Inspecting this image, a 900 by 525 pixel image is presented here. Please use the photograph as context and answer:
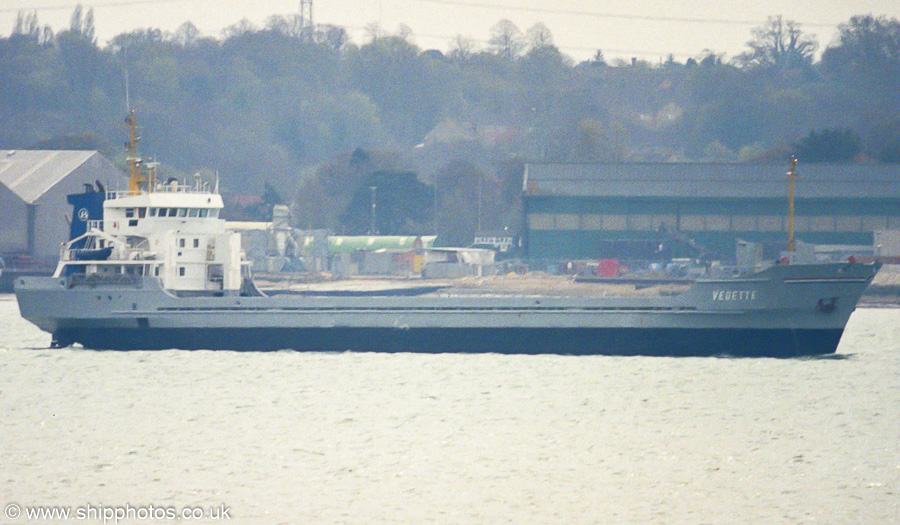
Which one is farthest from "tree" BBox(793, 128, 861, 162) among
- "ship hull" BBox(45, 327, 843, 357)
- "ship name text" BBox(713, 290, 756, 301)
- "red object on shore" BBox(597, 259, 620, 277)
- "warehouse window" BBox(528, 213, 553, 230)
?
"ship name text" BBox(713, 290, 756, 301)

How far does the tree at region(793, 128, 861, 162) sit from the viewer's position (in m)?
102

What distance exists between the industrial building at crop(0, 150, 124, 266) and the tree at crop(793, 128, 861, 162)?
57.0 m

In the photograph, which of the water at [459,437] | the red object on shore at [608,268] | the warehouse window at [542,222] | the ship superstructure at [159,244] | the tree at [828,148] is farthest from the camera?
the tree at [828,148]

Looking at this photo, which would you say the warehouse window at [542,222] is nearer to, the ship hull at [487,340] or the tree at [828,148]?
the tree at [828,148]

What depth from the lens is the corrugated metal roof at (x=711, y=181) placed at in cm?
7956

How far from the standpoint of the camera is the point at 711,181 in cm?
8206

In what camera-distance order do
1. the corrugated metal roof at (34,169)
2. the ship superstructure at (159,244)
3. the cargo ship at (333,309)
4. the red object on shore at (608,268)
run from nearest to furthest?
the cargo ship at (333,309)
the ship superstructure at (159,244)
the red object on shore at (608,268)
the corrugated metal roof at (34,169)

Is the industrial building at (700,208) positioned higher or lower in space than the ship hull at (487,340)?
higher

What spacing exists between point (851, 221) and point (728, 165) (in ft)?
30.5

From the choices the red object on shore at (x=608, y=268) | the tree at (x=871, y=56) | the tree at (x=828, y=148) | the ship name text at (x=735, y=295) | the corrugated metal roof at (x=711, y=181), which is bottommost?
the red object on shore at (x=608, y=268)

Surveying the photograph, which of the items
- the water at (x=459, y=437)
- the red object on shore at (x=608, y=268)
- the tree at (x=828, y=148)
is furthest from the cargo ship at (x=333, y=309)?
the tree at (x=828, y=148)

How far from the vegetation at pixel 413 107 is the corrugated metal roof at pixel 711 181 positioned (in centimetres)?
2910

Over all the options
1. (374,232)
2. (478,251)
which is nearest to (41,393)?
(478,251)

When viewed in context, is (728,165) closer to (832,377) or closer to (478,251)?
(478,251)
